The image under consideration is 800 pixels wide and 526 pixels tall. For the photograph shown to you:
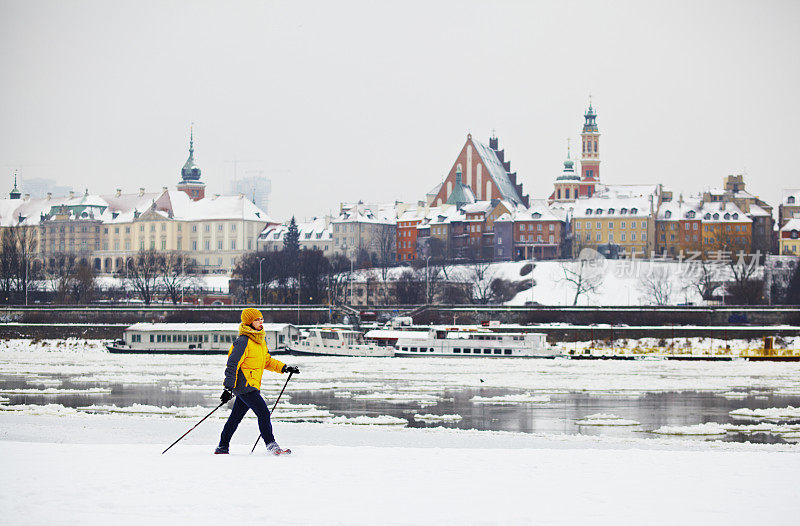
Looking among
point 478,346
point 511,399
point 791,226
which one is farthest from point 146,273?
point 511,399

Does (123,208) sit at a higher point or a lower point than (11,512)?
higher

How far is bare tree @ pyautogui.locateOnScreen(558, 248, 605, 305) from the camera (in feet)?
279

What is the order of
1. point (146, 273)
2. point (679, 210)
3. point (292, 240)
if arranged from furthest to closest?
point (679, 210) → point (292, 240) → point (146, 273)

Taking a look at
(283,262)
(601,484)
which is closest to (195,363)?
(601,484)

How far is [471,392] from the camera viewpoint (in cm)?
3244

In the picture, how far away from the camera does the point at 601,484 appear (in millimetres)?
9789

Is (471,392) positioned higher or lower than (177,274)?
lower

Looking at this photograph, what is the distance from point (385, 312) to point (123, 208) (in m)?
65.0

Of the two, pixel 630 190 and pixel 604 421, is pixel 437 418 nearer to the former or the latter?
pixel 604 421

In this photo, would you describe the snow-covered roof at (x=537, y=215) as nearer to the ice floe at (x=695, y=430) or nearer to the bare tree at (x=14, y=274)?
the bare tree at (x=14, y=274)

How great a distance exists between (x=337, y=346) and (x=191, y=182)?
8906 cm

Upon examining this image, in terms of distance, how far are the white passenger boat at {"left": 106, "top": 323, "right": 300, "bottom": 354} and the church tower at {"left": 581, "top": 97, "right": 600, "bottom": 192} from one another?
91.8 m

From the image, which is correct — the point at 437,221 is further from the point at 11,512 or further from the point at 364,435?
the point at 11,512

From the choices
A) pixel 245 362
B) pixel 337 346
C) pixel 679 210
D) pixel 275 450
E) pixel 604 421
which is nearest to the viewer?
pixel 275 450
